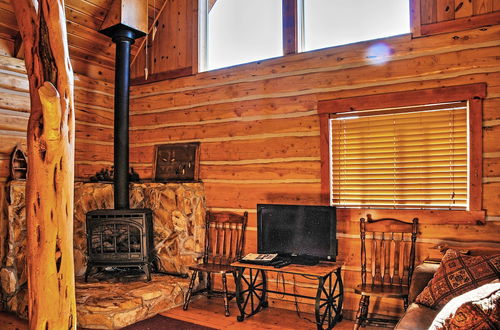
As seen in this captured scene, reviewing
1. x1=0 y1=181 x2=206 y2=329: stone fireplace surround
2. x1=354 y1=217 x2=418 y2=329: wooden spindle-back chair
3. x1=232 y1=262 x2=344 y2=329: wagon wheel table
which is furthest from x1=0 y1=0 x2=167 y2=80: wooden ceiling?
x1=354 y1=217 x2=418 y2=329: wooden spindle-back chair

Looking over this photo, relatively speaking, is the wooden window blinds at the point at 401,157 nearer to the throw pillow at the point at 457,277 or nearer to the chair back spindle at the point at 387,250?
the chair back spindle at the point at 387,250

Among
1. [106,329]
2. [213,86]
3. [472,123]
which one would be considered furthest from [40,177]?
[472,123]

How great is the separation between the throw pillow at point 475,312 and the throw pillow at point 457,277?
850 millimetres

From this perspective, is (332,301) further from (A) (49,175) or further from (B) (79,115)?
(B) (79,115)

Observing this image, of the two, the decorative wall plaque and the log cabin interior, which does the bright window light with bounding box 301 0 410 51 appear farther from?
the decorative wall plaque

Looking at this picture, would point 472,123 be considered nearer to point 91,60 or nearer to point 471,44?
point 471,44

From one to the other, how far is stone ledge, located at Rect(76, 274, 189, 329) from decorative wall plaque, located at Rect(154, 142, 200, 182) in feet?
3.89

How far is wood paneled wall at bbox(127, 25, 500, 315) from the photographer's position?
11.4 ft

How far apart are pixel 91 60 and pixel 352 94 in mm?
3301

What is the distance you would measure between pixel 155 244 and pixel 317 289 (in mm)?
2010

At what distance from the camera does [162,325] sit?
3.76 m

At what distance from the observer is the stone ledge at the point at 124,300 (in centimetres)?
363

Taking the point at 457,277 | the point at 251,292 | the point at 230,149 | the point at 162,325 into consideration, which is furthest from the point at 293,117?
the point at 162,325

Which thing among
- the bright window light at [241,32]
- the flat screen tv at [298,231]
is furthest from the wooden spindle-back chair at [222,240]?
the bright window light at [241,32]
